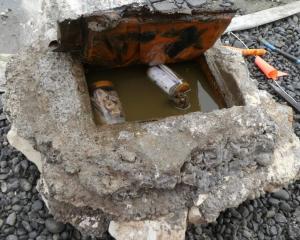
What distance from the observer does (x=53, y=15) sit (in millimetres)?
3469

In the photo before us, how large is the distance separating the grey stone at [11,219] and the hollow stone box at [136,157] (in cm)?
52

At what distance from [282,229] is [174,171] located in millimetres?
1348

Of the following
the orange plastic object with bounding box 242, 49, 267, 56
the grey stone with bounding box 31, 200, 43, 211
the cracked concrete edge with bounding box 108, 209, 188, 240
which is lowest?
the grey stone with bounding box 31, 200, 43, 211

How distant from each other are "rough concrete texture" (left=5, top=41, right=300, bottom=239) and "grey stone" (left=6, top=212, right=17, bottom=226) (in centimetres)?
54

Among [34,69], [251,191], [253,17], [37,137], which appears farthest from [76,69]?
[253,17]

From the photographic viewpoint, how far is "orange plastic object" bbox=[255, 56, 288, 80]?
4.30 metres

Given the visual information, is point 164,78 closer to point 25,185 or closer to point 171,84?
point 171,84

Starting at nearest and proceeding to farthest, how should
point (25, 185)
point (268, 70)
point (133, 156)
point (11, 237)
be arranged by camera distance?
point (133, 156) < point (11, 237) < point (25, 185) < point (268, 70)

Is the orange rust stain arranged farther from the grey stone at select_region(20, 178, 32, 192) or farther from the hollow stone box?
the grey stone at select_region(20, 178, 32, 192)

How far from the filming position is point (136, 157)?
7.95 ft

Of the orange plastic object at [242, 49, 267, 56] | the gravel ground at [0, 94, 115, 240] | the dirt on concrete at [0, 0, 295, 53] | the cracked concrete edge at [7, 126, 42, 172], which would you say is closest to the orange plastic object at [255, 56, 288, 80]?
the orange plastic object at [242, 49, 267, 56]

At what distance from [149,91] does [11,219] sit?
1367 mm

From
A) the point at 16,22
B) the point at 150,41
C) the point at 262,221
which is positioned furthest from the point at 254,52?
the point at 16,22

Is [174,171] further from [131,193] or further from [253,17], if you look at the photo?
[253,17]
